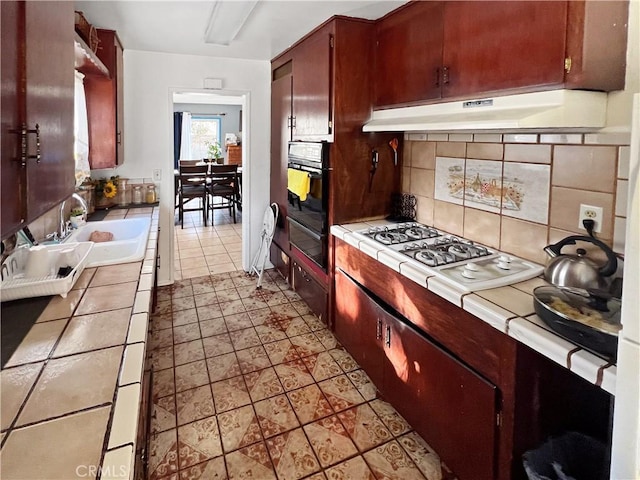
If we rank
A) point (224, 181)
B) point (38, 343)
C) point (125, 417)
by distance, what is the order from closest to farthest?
point (125, 417)
point (38, 343)
point (224, 181)

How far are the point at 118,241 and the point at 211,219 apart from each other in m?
4.85

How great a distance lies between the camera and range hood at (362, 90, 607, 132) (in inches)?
50.9

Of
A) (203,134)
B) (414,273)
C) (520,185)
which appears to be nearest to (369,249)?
(414,273)

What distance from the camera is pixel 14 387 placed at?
0.93 m

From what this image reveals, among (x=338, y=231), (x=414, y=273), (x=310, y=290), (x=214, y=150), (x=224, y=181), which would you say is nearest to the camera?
(x=414, y=273)

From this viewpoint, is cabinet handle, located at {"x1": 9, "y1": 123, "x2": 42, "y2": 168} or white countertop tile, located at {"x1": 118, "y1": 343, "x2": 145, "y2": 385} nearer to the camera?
cabinet handle, located at {"x1": 9, "y1": 123, "x2": 42, "y2": 168}

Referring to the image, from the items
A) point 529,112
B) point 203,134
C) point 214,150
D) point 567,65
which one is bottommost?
point 529,112

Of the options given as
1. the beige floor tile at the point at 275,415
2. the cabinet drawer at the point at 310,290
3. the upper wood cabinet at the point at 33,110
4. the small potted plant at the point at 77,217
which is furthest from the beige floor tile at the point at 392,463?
the small potted plant at the point at 77,217

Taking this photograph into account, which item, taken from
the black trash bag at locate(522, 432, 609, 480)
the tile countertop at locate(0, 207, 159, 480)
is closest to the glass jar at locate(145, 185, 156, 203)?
the tile countertop at locate(0, 207, 159, 480)

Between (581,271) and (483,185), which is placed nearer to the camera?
(581,271)

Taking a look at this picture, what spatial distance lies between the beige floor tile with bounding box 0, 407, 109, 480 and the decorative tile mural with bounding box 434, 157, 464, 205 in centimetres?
197

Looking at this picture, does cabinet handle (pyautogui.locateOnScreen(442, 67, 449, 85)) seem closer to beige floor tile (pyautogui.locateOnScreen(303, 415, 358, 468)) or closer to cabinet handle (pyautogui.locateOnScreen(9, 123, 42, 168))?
cabinet handle (pyautogui.locateOnScreen(9, 123, 42, 168))

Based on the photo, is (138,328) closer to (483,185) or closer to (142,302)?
(142,302)

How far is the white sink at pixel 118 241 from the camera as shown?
6.42 ft
